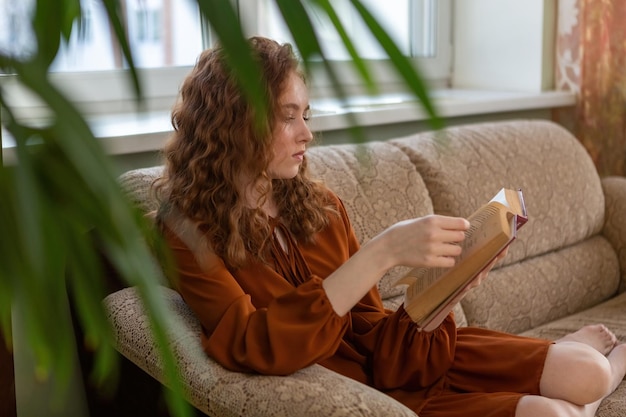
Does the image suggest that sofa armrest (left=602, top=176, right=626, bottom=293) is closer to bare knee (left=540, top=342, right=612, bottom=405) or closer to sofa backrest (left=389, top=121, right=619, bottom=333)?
sofa backrest (left=389, top=121, right=619, bottom=333)

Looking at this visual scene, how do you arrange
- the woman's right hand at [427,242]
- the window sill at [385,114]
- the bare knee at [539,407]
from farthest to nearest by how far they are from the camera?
the window sill at [385,114], the bare knee at [539,407], the woman's right hand at [427,242]

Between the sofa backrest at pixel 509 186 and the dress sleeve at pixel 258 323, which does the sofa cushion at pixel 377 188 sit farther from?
the dress sleeve at pixel 258 323

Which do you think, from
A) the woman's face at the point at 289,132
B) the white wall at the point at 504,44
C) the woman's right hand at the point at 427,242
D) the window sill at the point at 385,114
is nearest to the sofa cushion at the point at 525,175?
the window sill at the point at 385,114

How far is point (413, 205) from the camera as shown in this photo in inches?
86.5

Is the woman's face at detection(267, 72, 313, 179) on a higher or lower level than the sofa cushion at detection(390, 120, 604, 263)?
higher

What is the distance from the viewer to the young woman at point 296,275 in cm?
142

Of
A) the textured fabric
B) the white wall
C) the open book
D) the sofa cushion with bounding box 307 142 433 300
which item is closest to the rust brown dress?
the open book

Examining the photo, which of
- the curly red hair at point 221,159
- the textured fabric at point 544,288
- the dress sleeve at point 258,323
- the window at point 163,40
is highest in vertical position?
the window at point 163,40

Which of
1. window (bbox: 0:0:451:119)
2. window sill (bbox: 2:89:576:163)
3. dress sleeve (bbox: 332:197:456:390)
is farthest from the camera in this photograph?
window sill (bbox: 2:89:576:163)

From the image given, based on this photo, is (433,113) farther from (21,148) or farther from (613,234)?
(613,234)

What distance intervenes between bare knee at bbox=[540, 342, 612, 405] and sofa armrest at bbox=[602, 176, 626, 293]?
1.12 meters

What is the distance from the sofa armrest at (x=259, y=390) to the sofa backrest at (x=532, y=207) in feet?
3.23

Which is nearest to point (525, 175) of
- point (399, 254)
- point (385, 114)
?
point (385, 114)

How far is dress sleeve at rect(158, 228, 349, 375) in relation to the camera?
141 cm
